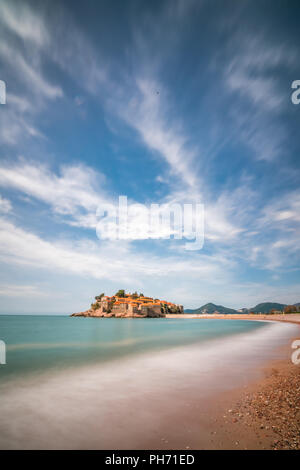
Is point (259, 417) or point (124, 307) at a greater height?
point (259, 417)

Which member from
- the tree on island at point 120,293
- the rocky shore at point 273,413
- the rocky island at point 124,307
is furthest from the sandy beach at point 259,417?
the tree on island at point 120,293

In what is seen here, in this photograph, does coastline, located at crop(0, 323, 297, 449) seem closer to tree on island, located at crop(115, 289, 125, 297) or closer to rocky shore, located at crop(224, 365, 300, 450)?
rocky shore, located at crop(224, 365, 300, 450)

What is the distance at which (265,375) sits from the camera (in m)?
10.2

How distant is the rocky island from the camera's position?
138500 millimetres

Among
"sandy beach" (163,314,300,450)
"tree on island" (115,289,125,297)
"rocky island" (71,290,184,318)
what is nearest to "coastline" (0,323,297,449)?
"sandy beach" (163,314,300,450)

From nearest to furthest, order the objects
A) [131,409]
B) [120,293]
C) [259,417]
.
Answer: [259,417], [131,409], [120,293]

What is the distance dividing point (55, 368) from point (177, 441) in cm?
1082

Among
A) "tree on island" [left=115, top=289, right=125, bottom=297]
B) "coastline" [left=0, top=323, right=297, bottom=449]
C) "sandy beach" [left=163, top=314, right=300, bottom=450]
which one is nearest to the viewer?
"sandy beach" [left=163, top=314, right=300, bottom=450]

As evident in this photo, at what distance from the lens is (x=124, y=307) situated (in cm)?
14025

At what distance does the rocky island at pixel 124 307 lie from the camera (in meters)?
138

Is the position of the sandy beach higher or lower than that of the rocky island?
higher

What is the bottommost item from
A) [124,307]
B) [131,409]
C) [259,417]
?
[124,307]

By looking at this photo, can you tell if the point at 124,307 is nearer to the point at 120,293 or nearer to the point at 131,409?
the point at 120,293

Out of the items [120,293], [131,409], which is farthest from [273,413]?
A: [120,293]
